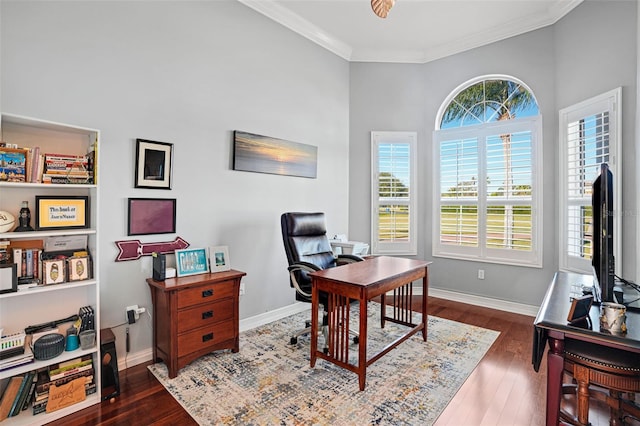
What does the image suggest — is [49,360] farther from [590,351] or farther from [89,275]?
[590,351]

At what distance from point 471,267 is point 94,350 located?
402 cm

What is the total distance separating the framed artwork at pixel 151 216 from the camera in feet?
8.05

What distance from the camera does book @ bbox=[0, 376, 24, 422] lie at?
177 cm

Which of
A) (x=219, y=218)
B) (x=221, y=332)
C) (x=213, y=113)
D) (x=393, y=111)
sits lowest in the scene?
(x=221, y=332)

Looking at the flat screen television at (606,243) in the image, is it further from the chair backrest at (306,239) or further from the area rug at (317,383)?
the chair backrest at (306,239)

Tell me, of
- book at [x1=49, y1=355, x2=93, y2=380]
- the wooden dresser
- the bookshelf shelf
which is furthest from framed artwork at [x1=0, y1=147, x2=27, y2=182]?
book at [x1=49, y1=355, x2=93, y2=380]

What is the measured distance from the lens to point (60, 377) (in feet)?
6.31

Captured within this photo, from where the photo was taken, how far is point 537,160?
12.0 feet

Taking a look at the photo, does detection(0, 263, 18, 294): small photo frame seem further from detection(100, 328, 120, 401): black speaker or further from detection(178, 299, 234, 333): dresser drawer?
detection(178, 299, 234, 333): dresser drawer

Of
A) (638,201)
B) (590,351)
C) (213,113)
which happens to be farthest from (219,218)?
(638,201)

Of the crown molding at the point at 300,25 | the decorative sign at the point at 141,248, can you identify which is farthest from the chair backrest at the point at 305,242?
the crown molding at the point at 300,25

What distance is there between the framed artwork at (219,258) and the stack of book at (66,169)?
1.06m

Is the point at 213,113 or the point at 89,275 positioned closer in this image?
the point at 89,275

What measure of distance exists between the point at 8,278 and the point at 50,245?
308 mm
